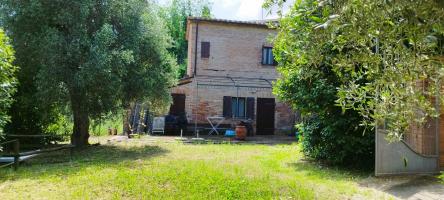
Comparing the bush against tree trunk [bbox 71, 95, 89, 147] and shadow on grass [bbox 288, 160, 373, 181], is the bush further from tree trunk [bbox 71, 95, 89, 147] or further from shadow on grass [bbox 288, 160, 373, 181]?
tree trunk [bbox 71, 95, 89, 147]

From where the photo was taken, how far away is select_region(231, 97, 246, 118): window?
2145 cm

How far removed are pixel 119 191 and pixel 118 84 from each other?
604cm

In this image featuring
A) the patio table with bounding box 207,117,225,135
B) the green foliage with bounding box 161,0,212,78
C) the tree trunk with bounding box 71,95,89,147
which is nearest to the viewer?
the tree trunk with bounding box 71,95,89,147

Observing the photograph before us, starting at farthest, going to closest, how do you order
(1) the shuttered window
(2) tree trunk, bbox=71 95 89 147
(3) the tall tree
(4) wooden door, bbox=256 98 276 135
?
1. (4) wooden door, bbox=256 98 276 135
2. (1) the shuttered window
3. (2) tree trunk, bbox=71 95 89 147
4. (3) the tall tree

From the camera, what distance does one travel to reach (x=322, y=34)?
125 inches

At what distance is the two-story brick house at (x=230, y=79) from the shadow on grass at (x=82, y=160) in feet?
22.6

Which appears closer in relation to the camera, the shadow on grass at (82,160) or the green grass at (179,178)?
the green grass at (179,178)

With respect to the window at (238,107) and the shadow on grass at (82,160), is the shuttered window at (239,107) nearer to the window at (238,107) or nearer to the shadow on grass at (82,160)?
the window at (238,107)

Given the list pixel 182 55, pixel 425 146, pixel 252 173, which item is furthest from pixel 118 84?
pixel 182 55

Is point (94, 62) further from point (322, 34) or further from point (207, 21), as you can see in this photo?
point (207, 21)

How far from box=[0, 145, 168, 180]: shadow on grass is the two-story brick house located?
688cm

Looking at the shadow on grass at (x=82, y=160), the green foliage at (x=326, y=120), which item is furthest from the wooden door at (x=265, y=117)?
the green foliage at (x=326, y=120)

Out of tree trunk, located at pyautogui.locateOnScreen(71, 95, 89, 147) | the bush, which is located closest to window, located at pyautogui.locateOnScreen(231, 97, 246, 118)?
tree trunk, located at pyautogui.locateOnScreen(71, 95, 89, 147)

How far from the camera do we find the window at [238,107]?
21453mm
